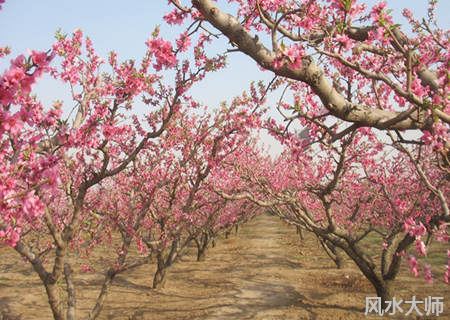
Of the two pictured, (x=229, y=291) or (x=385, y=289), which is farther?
(x=229, y=291)

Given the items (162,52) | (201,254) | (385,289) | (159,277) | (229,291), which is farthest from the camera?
(201,254)

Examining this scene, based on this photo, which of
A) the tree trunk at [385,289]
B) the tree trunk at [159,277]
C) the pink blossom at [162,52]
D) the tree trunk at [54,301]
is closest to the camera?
the pink blossom at [162,52]

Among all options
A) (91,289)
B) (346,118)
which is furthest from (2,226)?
(91,289)

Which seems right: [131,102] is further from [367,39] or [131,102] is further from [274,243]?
[274,243]

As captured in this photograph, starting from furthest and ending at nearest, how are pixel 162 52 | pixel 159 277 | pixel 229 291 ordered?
pixel 159 277 < pixel 229 291 < pixel 162 52

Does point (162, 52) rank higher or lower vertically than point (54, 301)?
higher

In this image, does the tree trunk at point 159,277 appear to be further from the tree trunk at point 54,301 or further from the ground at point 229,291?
the tree trunk at point 54,301

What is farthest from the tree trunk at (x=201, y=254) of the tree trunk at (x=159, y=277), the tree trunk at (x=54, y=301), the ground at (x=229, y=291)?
the tree trunk at (x=54, y=301)

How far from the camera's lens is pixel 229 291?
496 inches

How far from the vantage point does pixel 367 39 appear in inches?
223

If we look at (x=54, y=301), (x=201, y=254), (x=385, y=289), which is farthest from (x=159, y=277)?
(x=54, y=301)

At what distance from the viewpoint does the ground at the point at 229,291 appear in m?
10.4

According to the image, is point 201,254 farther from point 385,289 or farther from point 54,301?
point 54,301

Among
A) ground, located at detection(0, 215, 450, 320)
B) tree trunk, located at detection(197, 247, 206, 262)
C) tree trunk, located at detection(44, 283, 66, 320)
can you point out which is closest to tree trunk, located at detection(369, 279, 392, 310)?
ground, located at detection(0, 215, 450, 320)
